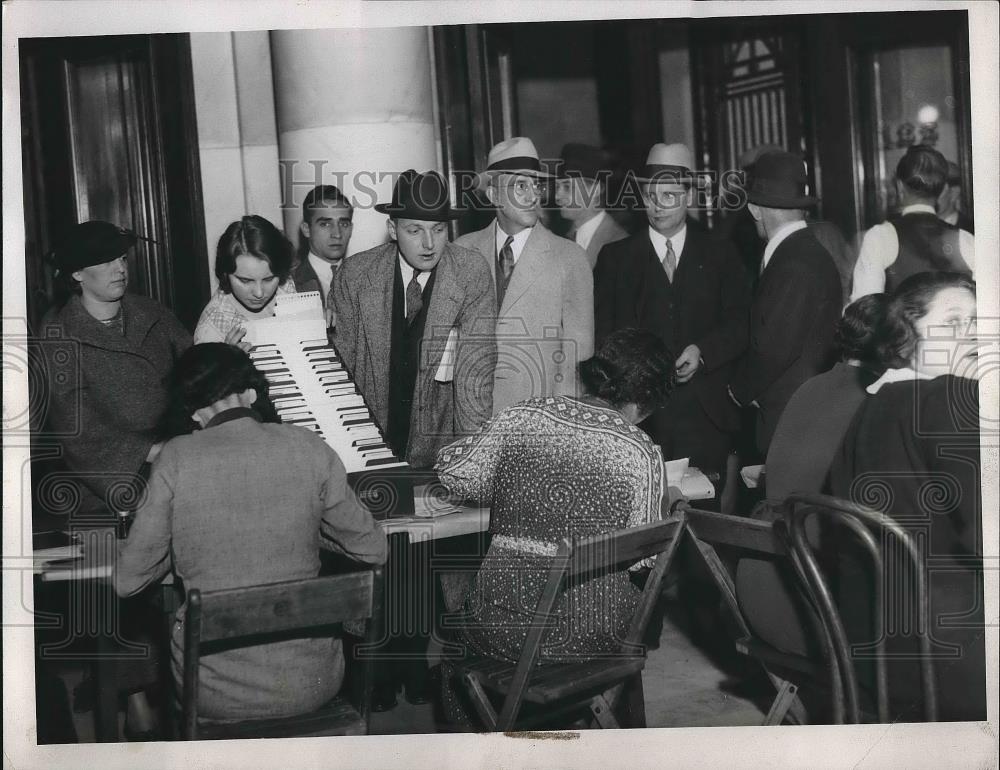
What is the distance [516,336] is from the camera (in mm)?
4352

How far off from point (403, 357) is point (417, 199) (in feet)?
2.20

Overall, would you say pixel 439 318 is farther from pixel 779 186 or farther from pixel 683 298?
pixel 779 186

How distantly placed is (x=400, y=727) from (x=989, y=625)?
230 cm

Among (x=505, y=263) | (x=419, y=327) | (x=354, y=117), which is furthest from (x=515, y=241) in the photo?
(x=354, y=117)

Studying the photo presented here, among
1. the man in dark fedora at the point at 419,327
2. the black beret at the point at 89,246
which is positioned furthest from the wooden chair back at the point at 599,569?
the black beret at the point at 89,246

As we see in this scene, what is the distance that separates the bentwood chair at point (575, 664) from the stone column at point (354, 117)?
1902 millimetres

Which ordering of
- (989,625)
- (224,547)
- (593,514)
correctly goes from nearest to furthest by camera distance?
(224,547)
(593,514)
(989,625)

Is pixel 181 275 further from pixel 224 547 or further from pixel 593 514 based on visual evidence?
pixel 593 514

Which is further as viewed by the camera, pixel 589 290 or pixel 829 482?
pixel 589 290

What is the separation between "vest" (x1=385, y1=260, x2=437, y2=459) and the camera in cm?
431

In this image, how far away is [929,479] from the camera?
12.3 feet

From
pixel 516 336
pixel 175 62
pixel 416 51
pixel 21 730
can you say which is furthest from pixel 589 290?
pixel 21 730

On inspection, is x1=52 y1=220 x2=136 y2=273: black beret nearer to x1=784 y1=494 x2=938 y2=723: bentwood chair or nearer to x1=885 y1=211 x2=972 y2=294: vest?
x1=784 y1=494 x2=938 y2=723: bentwood chair

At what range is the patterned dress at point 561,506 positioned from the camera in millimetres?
3393
